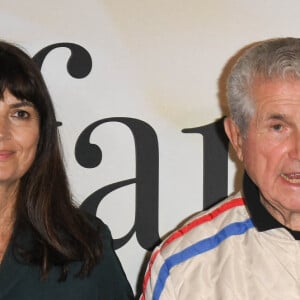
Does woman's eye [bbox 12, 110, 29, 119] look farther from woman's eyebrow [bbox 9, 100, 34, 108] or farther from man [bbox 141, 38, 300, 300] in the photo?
man [bbox 141, 38, 300, 300]

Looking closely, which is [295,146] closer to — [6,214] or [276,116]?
[276,116]

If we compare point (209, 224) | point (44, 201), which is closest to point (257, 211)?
point (209, 224)

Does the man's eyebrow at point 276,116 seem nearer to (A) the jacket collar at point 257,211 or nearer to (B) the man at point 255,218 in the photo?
(B) the man at point 255,218

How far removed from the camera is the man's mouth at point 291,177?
57.2 inches

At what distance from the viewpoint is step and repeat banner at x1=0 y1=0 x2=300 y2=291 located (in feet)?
6.62

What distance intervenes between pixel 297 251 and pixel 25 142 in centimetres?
72

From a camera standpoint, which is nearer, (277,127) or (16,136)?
(277,127)

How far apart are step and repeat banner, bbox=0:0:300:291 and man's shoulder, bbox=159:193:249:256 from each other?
1.22 ft

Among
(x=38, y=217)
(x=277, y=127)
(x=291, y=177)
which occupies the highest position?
(x=277, y=127)

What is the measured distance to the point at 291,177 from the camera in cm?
146

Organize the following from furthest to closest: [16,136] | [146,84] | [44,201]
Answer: [146,84] < [44,201] < [16,136]

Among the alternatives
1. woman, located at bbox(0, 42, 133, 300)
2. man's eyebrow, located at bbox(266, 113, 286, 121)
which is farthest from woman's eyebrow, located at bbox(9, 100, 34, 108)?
man's eyebrow, located at bbox(266, 113, 286, 121)

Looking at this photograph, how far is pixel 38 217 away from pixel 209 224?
0.46 metres

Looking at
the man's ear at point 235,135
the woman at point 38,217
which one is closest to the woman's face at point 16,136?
the woman at point 38,217
